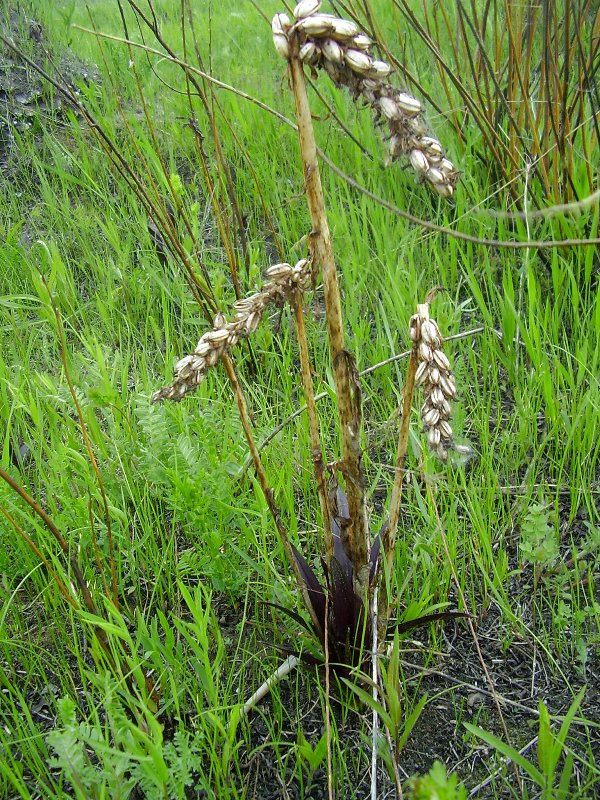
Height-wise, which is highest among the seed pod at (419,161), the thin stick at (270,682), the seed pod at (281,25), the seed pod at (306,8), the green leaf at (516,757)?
the seed pod at (306,8)

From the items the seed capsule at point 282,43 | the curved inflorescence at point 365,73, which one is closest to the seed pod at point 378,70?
the curved inflorescence at point 365,73

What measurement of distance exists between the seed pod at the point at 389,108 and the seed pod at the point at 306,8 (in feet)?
0.44

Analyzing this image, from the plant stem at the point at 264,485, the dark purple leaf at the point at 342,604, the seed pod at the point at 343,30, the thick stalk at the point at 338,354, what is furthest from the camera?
the dark purple leaf at the point at 342,604

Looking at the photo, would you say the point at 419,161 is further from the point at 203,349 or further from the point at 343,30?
the point at 203,349

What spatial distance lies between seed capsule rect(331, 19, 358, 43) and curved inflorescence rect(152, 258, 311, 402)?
275 mm

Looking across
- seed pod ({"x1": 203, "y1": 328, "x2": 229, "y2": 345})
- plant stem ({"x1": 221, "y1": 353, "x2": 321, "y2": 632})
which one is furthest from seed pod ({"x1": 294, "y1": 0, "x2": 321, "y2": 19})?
plant stem ({"x1": 221, "y1": 353, "x2": 321, "y2": 632})

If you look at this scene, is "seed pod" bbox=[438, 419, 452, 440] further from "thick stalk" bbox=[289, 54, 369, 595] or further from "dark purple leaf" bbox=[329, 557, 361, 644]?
"dark purple leaf" bbox=[329, 557, 361, 644]

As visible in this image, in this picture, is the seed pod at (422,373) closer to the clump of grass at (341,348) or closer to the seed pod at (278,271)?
the clump of grass at (341,348)

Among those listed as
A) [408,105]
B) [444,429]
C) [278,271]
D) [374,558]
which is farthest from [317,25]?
[374,558]

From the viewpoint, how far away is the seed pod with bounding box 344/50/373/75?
761 mm

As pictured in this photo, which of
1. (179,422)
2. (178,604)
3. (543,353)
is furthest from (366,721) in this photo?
(543,353)

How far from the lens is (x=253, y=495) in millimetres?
1644

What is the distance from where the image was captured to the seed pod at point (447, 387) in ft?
2.95

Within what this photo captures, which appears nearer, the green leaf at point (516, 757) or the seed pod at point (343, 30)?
the seed pod at point (343, 30)
